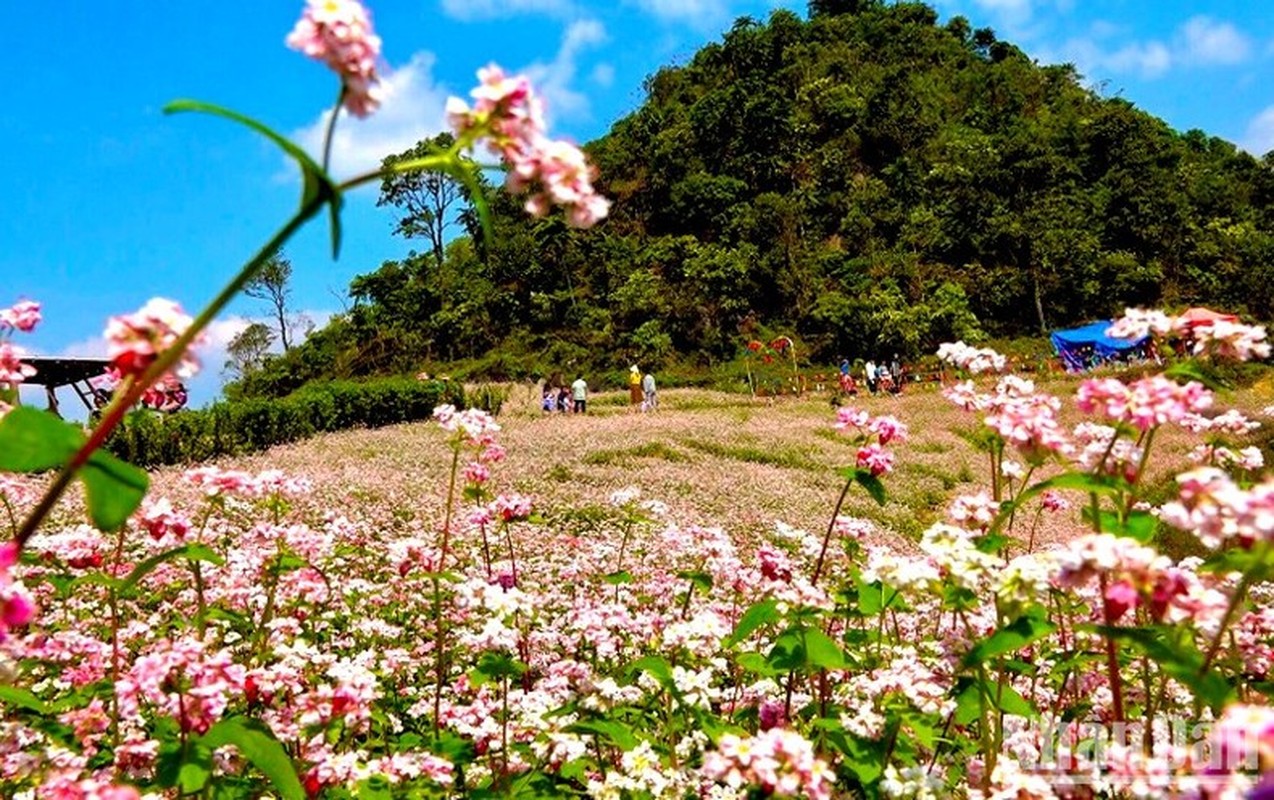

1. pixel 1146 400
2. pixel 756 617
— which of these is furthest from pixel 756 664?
pixel 1146 400

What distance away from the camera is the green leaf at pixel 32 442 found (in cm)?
100

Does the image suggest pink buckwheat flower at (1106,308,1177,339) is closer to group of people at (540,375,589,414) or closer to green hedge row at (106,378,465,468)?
green hedge row at (106,378,465,468)

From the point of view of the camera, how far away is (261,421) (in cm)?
1755

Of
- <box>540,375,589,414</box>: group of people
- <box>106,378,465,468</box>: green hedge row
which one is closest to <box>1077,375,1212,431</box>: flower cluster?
<box>106,378,465,468</box>: green hedge row

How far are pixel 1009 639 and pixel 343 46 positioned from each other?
1.63 metres

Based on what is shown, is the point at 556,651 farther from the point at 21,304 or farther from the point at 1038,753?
the point at 21,304

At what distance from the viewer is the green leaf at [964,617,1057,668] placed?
1.85 m

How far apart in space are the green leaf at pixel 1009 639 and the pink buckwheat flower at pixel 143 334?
1.53m

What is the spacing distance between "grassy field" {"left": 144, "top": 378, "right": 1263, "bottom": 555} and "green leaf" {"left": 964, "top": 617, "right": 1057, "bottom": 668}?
26.5ft

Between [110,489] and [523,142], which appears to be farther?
[523,142]

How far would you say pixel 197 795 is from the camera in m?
2.25

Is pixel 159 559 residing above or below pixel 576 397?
below

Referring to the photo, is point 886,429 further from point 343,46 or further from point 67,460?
point 67,460

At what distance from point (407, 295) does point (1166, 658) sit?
61.3 m
